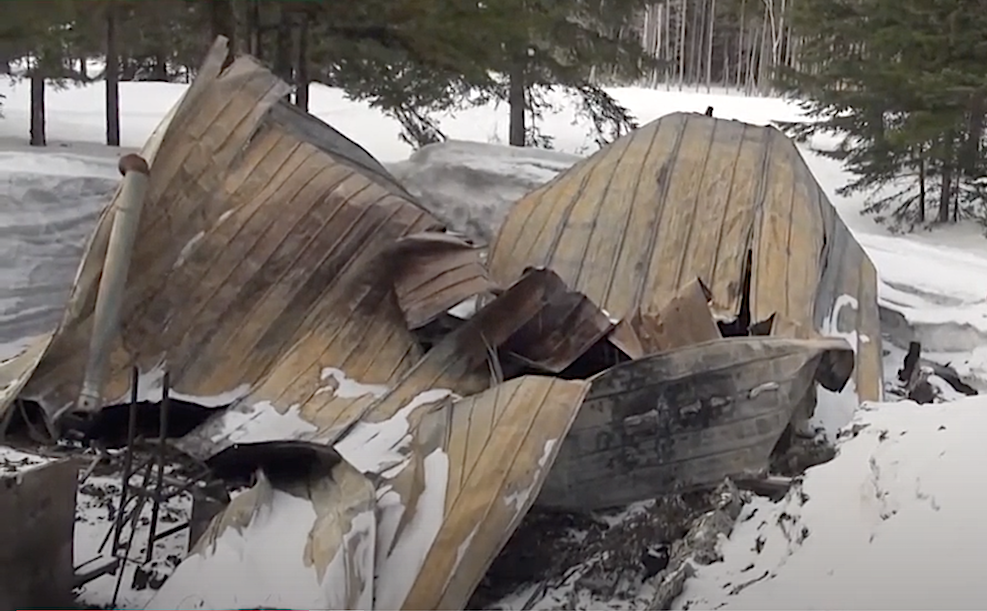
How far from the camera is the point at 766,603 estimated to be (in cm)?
141

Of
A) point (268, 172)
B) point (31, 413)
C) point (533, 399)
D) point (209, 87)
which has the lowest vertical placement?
point (31, 413)

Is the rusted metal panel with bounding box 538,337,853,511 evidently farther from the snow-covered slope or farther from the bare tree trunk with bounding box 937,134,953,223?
the bare tree trunk with bounding box 937,134,953,223

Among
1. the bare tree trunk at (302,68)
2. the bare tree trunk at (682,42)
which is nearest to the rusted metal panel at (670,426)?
the bare tree trunk at (302,68)

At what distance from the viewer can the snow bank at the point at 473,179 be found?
444 centimetres

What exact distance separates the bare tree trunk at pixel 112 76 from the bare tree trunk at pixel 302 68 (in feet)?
A: 1.57

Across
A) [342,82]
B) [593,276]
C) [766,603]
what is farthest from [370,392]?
[342,82]

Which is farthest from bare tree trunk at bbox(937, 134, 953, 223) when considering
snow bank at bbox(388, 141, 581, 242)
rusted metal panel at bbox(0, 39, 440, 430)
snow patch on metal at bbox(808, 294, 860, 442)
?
rusted metal panel at bbox(0, 39, 440, 430)

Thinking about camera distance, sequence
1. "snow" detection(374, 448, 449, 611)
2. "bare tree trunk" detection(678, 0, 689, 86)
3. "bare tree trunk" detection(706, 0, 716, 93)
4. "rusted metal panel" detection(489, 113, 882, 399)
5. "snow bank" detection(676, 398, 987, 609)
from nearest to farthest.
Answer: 1. "snow bank" detection(676, 398, 987, 609)
2. "snow" detection(374, 448, 449, 611)
3. "rusted metal panel" detection(489, 113, 882, 399)
4. "bare tree trunk" detection(706, 0, 716, 93)
5. "bare tree trunk" detection(678, 0, 689, 86)

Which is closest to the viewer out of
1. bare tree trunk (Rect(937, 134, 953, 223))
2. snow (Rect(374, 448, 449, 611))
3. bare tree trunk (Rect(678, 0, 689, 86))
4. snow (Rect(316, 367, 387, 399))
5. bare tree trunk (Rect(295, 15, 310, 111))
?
snow (Rect(374, 448, 449, 611))

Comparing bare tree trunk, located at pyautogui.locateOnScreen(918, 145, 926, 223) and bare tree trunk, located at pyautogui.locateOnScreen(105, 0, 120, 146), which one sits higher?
bare tree trunk, located at pyautogui.locateOnScreen(105, 0, 120, 146)

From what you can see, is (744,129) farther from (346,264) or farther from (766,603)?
(766,603)

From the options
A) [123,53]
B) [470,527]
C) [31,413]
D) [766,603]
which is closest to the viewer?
[766,603]

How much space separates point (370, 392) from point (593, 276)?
956mm

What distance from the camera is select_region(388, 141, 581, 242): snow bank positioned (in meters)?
4.44
